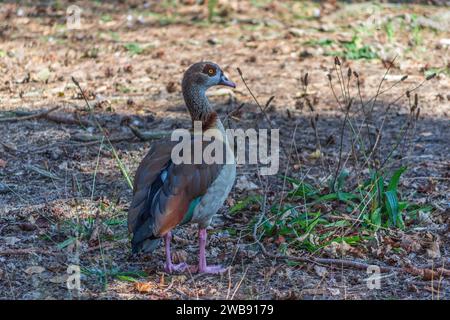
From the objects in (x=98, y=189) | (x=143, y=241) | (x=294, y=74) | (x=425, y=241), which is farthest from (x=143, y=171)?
(x=294, y=74)

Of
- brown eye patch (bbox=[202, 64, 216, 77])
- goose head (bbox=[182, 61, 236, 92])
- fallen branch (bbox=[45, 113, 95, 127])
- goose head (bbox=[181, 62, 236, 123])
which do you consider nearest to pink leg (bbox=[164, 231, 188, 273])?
goose head (bbox=[181, 62, 236, 123])

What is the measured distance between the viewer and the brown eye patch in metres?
5.86

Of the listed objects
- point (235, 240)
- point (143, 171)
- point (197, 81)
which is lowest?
point (235, 240)

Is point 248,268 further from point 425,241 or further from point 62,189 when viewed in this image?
point 62,189

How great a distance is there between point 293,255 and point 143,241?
1.08m

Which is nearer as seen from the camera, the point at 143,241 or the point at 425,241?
the point at 143,241

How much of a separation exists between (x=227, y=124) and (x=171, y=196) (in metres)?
3.31

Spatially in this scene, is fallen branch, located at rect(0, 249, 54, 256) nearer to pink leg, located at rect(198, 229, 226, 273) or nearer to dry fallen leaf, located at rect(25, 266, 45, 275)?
dry fallen leaf, located at rect(25, 266, 45, 275)

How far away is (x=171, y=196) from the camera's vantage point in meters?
4.97

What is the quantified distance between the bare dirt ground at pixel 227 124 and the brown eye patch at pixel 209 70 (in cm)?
74

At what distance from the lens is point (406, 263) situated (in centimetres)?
528

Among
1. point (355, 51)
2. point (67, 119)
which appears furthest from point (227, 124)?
point (355, 51)

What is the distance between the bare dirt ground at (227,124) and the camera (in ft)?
16.8

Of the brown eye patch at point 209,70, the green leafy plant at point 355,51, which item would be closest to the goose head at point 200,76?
the brown eye patch at point 209,70
